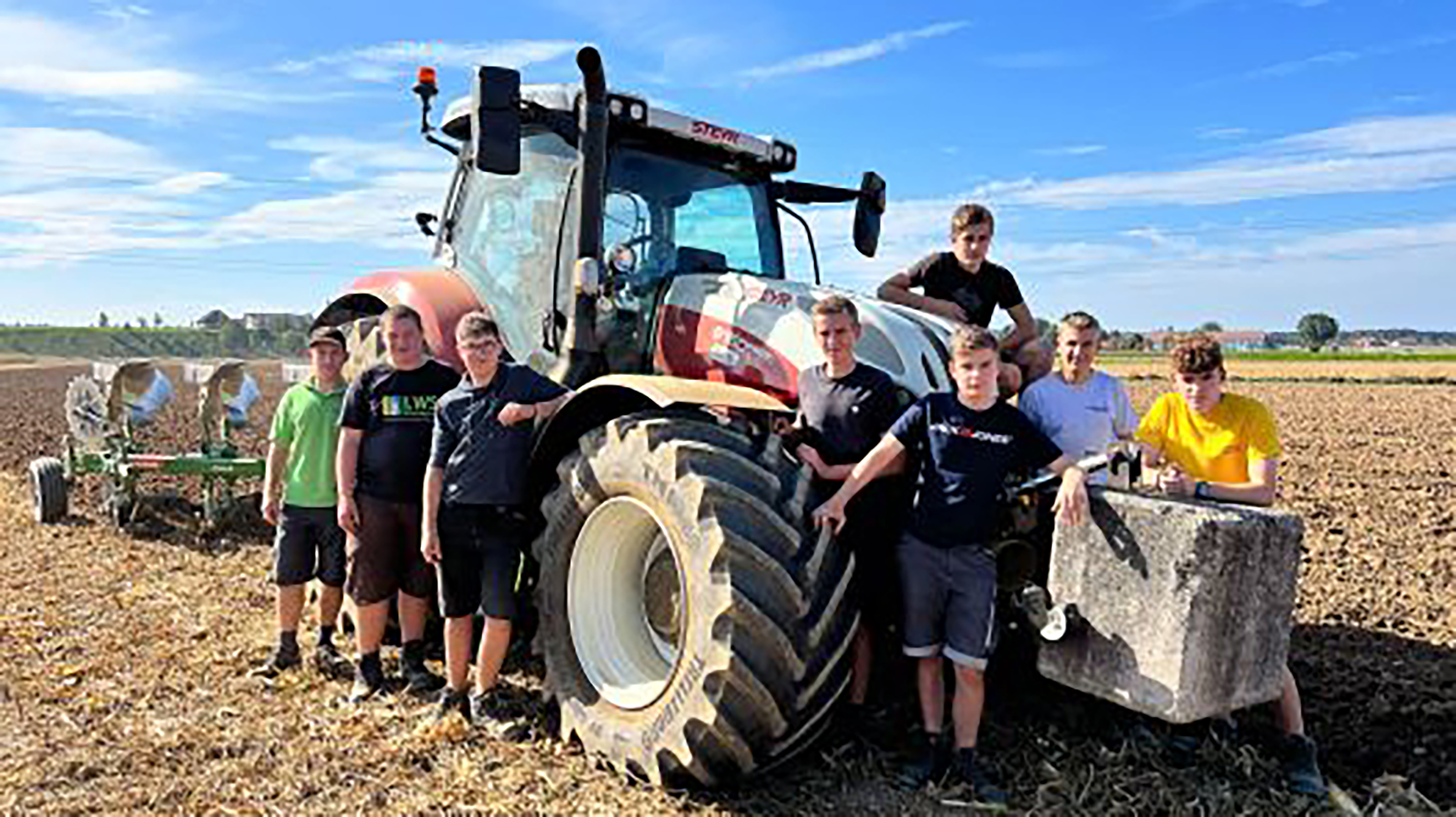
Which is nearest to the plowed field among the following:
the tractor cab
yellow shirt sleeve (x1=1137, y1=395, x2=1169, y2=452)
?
yellow shirt sleeve (x1=1137, y1=395, x2=1169, y2=452)

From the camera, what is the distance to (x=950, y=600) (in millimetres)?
3949

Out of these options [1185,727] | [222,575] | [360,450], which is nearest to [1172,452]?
[1185,727]

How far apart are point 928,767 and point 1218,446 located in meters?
1.61

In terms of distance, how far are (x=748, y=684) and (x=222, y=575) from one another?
16.3 ft

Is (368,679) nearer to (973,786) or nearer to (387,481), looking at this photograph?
(387,481)

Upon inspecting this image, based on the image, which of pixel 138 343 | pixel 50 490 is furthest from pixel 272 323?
pixel 50 490

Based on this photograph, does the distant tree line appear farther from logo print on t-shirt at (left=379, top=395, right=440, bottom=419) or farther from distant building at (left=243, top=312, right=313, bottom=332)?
logo print on t-shirt at (left=379, top=395, right=440, bottom=419)

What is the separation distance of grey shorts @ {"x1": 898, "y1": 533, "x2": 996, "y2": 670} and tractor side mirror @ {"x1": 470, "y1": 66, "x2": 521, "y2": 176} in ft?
6.57

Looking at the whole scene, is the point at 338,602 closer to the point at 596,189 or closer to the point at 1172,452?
the point at 596,189

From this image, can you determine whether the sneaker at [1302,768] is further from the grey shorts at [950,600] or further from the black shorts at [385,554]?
the black shorts at [385,554]

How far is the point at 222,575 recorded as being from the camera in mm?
7246

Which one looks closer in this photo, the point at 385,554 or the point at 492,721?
the point at 492,721

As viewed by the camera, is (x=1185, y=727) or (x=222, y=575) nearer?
(x=1185, y=727)

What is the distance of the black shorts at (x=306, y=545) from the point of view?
548cm
